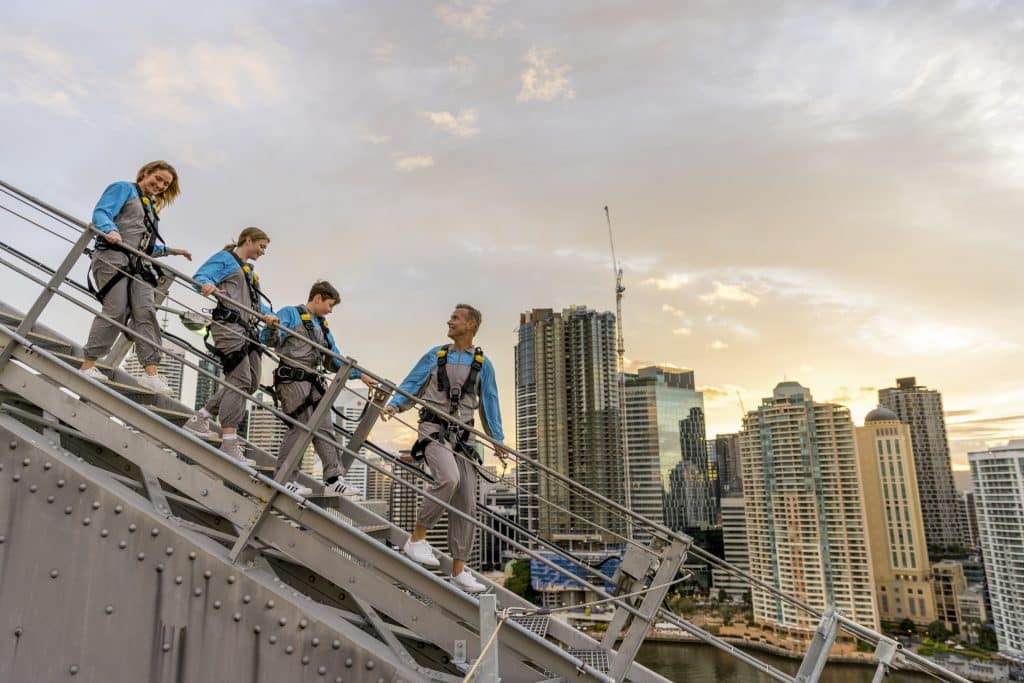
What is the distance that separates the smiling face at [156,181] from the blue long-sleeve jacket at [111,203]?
0.33ft

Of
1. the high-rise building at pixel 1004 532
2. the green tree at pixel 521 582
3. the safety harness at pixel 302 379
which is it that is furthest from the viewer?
the green tree at pixel 521 582

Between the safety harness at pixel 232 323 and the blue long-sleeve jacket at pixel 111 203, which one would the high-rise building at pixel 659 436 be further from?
the blue long-sleeve jacket at pixel 111 203

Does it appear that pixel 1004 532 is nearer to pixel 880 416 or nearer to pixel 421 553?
pixel 880 416

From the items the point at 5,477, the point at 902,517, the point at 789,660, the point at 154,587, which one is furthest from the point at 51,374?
the point at 902,517

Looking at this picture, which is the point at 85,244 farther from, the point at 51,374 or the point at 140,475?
the point at 140,475

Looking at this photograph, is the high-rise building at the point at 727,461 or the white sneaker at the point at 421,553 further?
the high-rise building at the point at 727,461

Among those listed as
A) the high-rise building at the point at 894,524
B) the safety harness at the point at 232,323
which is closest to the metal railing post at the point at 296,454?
the safety harness at the point at 232,323

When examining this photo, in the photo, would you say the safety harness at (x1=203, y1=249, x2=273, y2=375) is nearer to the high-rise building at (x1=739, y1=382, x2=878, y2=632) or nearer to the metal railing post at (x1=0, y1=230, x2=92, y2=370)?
the metal railing post at (x1=0, y1=230, x2=92, y2=370)

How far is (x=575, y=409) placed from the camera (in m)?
79.6

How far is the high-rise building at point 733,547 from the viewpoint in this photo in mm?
80062

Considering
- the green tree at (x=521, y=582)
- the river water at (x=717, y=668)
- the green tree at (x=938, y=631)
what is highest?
the green tree at (x=521, y=582)

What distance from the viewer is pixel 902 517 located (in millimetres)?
82188

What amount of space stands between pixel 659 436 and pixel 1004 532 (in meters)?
48.4

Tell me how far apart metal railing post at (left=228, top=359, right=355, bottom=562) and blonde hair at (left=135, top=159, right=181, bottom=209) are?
2759 mm
